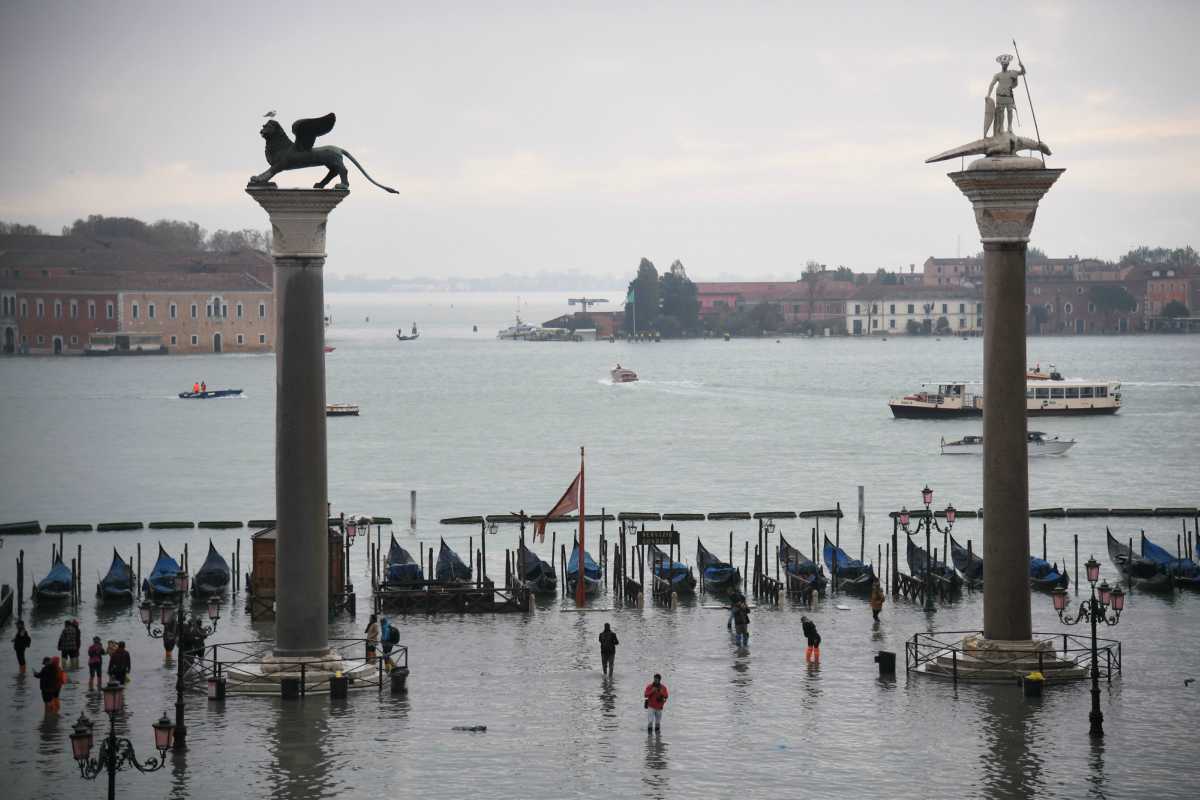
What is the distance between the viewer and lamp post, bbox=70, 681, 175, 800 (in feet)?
52.1

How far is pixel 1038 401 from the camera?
94625mm

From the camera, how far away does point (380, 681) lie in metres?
22.6

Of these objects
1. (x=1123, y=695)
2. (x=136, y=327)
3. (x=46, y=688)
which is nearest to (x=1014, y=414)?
(x=1123, y=695)

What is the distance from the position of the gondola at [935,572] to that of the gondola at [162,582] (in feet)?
43.2

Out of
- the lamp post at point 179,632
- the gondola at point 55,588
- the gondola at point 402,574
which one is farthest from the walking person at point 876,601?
the gondola at point 55,588

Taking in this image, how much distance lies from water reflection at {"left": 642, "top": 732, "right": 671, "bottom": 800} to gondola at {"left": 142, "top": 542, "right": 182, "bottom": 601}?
13.3 m

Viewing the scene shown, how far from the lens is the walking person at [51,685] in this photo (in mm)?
21406

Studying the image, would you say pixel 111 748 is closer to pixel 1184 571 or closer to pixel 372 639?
pixel 372 639

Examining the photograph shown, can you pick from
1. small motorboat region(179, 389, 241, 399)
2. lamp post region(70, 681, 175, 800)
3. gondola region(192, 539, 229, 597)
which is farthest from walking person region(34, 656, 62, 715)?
small motorboat region(179, 389, 241, 399)

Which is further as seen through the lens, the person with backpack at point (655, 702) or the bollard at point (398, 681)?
the bollard at point (398, 681)

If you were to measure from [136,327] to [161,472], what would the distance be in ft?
356

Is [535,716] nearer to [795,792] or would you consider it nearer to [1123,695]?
[795,792]

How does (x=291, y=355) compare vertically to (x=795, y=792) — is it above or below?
above

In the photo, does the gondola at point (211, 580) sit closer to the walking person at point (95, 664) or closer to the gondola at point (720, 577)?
the gondola at point (720, 577)
